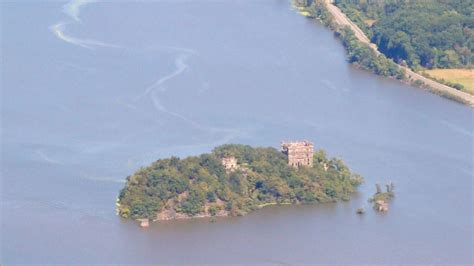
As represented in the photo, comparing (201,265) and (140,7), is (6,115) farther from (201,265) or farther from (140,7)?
(140,7)

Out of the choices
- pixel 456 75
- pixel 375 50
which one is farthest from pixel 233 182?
pixel 375 50

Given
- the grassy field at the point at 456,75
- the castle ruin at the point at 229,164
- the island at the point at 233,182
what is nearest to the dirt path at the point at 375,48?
the grassy field at the point at 456,75

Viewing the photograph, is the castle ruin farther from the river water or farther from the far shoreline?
the far shoreline

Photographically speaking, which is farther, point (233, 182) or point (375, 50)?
point (375, 50)

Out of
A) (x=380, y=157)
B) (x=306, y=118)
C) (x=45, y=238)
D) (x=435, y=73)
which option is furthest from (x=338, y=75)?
(x=45, y=238)

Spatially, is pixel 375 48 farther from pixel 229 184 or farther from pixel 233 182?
pixel 229 184
